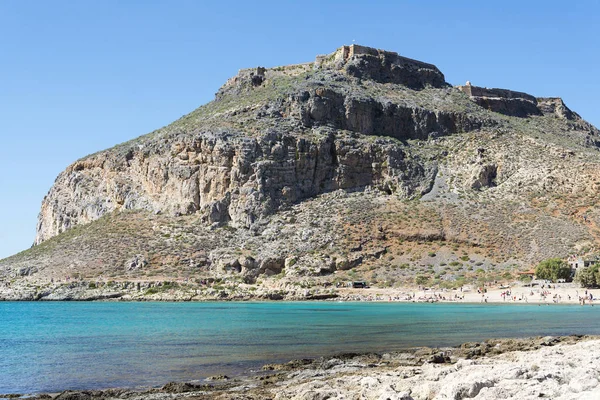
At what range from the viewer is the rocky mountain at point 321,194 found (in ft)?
243

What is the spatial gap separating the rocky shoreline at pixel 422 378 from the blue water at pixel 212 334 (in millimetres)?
2107

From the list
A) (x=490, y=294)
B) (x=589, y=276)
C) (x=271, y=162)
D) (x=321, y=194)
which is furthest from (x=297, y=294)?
(x=589, y=276)

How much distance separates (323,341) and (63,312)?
34.0 metres

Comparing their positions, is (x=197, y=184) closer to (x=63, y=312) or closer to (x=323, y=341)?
(x=63, y=312)

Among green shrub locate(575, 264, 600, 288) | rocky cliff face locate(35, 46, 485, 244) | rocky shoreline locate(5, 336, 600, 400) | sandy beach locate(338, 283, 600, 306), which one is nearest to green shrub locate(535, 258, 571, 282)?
sandy beach locate(338, 283, 600, 306)

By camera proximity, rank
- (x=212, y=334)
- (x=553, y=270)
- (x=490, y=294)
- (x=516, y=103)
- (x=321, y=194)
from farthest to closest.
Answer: (x=516, y=103) → (x=321, y=194) → (x=553, y=270) → (x=490, y=294) → (x=212, y=334)

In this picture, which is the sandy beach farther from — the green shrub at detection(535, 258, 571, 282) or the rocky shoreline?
the rocky shoreline

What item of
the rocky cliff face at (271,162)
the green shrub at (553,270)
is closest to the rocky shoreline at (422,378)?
the green shrub at (553,270)

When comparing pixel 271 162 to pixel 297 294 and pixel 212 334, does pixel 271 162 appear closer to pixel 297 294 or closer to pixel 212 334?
pixel 297 294

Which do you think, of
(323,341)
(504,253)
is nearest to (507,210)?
(504,253)

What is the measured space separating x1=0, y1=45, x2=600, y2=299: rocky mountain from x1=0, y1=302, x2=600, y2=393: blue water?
51.1 feet

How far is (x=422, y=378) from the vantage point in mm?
16297

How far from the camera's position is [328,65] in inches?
4124

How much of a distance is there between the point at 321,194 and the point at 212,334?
171 ft
